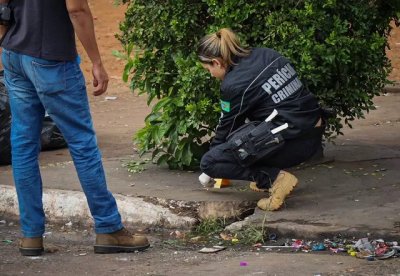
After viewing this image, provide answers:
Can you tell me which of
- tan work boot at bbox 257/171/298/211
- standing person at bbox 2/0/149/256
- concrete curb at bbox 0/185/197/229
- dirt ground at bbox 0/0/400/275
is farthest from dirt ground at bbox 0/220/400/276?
tan work boot at bbox 257/171/298/211

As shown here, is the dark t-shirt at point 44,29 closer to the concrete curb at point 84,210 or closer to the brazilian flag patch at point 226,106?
the brazilian flag patch at point 226,106

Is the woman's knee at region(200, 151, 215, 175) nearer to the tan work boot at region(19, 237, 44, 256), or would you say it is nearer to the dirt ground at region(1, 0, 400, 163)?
the tan work boot at region(19, 237, 44, 256)

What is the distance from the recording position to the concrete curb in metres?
5.93

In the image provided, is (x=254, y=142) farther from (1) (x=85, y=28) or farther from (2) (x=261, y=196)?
(1) (x=85, y=28)

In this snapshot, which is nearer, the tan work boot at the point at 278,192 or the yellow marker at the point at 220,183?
the tan work boot at the point at 278,192

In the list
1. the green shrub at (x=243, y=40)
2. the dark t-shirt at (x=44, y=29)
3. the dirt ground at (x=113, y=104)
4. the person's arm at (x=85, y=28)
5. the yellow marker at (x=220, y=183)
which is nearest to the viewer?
the person's arm at (x=85, y=28)

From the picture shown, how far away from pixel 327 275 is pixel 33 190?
5.55 ft

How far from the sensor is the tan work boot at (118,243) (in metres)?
5.30

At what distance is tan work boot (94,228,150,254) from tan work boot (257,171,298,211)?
0.87 metres

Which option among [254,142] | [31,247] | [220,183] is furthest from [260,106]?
[31,247]

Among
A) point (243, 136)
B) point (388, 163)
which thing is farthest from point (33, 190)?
point (388, 163)

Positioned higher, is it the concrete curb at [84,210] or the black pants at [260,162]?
the black pants at [260,162]

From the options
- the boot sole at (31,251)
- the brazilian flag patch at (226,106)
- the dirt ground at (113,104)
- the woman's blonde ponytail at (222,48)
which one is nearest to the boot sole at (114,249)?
the boot sole at (31,251)

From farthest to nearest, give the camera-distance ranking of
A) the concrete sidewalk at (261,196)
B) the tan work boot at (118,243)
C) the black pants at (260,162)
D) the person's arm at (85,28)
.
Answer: the black pants at (260,162)
the concrete sidewalk at (261,196)
the tan work boot at (118,243)
the person's arm at (85,28)
